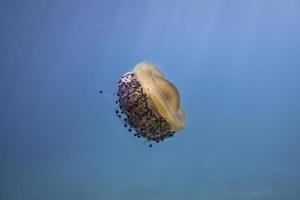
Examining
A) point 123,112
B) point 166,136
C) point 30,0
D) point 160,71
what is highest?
point 30,0

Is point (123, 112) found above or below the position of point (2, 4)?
below

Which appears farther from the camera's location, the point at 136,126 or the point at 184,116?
the point at 184,116

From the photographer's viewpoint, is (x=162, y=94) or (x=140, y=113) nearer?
(x=140, y=113)

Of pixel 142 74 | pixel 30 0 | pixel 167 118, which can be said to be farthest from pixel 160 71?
pixel 30 0

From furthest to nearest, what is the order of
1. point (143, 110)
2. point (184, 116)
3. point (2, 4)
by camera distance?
point (2, 4)
point (184, 116)
point (143, 110)

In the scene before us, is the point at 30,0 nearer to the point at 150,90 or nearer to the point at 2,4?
the point at 2,4

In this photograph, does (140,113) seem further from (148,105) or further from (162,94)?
(162,94)

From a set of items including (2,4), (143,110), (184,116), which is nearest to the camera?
(143,110)

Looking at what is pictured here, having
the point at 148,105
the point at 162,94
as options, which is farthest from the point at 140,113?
the point at 162,94
